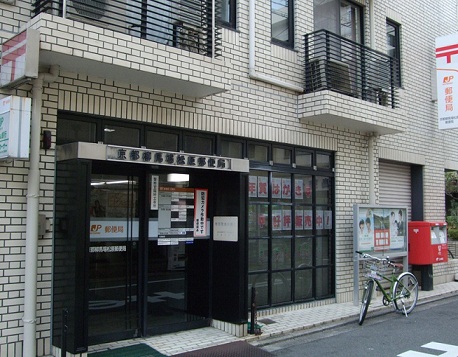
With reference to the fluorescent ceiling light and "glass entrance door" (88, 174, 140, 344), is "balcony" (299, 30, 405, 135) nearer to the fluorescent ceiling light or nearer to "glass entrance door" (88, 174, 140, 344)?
the fluorescent ceiling light

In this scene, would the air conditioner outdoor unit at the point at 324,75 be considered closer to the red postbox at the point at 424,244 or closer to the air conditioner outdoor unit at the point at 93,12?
the red postbox at the point at 424,244

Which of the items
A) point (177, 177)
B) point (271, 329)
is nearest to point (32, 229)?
point (177, 177)

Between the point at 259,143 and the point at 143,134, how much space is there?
8.51ft

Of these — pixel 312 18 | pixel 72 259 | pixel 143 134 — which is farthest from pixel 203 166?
pixel 312 18

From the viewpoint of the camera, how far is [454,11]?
51.5 ft

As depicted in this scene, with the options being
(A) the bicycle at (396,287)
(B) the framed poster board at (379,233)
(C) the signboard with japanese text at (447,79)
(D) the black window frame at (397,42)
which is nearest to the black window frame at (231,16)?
(B) the framed poster board at (379,233)

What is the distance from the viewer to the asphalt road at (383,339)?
7402 millimetres

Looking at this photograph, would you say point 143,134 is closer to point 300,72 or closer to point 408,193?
point 300,72

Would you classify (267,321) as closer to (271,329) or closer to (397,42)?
(271,329)

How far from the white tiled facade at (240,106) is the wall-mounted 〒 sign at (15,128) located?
0.54 meters

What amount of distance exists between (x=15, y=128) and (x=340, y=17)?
27.7ft

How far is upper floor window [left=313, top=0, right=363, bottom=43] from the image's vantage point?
11.2 metres

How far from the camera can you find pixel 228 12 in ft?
30.5

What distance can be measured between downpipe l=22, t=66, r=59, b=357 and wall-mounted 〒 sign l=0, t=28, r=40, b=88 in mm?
310
